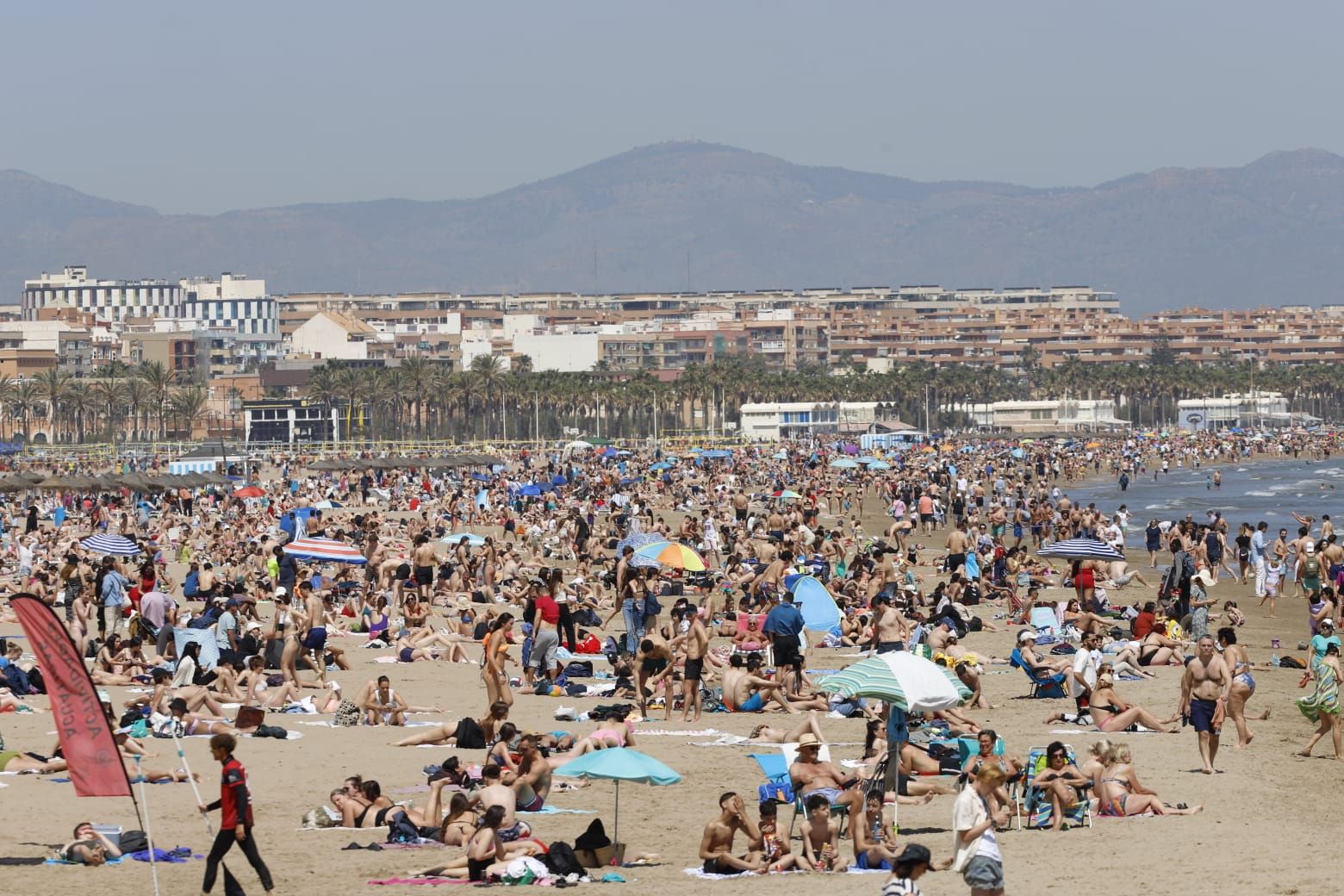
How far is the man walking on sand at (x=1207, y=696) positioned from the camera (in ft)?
44.2

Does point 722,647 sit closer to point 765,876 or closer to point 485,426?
point 765,876

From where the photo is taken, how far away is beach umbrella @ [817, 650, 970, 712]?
39.4 feet

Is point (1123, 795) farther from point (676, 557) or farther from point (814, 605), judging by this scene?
point (676, 557)

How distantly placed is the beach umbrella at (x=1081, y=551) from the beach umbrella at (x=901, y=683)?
432 inches

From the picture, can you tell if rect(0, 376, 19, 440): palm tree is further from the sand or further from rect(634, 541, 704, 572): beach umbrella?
the sand

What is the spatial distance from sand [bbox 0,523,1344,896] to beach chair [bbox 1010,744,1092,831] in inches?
5.3

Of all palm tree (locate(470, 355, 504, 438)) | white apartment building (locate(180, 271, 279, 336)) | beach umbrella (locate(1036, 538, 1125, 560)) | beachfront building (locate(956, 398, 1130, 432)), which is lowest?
beach umbrella (locate(1036, 538, 1125, 560))

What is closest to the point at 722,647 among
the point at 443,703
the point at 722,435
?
the point at 443,703

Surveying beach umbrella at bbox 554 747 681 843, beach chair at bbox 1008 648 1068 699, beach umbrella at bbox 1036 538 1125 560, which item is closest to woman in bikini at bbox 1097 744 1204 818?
beach umbrella at bbox 554 747 681 843

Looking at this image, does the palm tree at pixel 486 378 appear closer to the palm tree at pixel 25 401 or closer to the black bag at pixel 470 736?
the palm tree at pixel 25 401

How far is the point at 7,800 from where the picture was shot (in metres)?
12.2

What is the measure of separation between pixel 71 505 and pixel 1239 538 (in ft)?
104

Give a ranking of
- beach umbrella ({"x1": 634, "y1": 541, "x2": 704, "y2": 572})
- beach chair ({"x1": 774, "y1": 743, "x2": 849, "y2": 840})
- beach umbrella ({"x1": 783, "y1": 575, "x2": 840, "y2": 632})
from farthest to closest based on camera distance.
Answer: beach umbrella ({"x1": 634, "y1": 541, "x2": 704, "y2": 572}) < beach umbrella ({"x1": 783, "y1": 575, "x2": 840, "y2": 632}) < beach chair ({"x1": 774, "y1": 743, "x2": 849, "y2": 840})

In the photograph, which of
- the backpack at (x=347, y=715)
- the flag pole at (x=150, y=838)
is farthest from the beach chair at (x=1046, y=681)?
the flag pole at (x=150, y=838)
